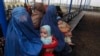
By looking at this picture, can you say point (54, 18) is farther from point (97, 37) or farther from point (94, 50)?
point (97, 37)

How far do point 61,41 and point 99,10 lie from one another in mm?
7737

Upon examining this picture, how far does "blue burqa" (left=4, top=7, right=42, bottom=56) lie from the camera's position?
2078mm

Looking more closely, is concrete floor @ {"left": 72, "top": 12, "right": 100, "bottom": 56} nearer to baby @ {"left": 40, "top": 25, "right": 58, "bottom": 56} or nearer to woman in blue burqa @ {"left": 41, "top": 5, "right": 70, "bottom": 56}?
woman in blue burqa @ {"left": 41, "top": 5, "right": 70, "bottom": 56}

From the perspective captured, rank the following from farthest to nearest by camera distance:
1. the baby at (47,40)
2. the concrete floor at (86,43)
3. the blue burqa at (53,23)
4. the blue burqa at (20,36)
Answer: the concrete floor at (86,43) < the blue burqa at (53,23) < the baby at (47,40) < the blue burqa at (20,36)

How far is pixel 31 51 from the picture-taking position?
218 cm

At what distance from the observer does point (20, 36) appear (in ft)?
6.94

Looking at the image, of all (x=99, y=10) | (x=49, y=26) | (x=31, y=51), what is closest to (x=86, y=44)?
(x=49, y=26)

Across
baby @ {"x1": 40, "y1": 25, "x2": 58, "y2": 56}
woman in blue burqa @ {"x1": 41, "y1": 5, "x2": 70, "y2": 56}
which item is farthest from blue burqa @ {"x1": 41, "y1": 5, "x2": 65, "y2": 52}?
baby @ {"x1": 40, "y1": 25, "x2": 58, "y2": 56}

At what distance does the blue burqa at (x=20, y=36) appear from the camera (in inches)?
81.8

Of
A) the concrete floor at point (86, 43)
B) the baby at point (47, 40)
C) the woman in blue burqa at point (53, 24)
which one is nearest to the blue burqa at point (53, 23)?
the woman in blue burqa at point (53, 24)

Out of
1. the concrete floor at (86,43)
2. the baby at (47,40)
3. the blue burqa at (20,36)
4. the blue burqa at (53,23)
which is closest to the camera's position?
the blue burqa at (20,36)

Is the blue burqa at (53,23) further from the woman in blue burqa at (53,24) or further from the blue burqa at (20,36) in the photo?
the blue burqa at (20,36)

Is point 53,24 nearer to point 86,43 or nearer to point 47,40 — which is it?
point 47,40

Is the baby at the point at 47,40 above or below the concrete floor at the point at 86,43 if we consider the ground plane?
above
